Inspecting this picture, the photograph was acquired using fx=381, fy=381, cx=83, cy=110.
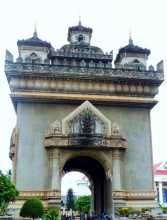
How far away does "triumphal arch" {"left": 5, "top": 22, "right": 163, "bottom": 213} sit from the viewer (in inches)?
941

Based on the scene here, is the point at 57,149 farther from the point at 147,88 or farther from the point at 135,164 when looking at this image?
the point at 147,88

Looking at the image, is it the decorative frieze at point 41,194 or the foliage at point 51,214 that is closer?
the foliage at point 51,214

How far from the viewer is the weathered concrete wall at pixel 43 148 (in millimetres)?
23828

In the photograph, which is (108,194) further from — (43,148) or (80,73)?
(80,73)

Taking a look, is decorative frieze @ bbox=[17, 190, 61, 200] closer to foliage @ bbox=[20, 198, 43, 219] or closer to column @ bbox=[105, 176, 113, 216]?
foliage @ bbox=[20, 198, 43, 219]

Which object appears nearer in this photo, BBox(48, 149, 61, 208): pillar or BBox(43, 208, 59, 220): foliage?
BBox(43, 208, 59, 220): foliage

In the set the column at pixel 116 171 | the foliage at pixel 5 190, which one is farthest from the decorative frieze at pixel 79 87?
the foliage at pixel 5 190

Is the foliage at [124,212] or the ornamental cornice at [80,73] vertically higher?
the ornamental cornice at [80,73]

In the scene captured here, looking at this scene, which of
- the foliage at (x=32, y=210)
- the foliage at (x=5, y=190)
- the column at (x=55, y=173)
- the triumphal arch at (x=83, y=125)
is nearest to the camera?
the foliage at (x=5, y=190)

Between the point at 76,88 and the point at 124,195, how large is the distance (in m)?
7.70

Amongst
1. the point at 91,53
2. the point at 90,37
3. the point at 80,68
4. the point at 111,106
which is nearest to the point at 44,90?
the point at 80,68

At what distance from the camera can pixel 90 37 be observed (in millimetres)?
33969

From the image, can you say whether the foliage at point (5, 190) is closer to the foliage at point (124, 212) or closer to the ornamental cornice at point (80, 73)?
the foliage at point (124, 212)

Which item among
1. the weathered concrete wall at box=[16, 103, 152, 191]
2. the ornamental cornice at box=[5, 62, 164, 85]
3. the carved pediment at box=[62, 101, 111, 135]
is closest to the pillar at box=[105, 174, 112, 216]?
the weathered concrete wall at box=[16, 103, 152, 191]
